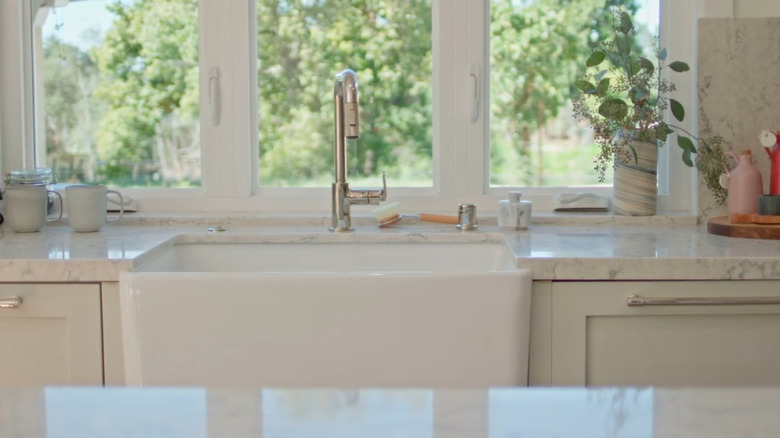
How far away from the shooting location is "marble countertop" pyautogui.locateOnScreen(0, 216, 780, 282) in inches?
79.4

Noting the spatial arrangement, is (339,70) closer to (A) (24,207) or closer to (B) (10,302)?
(A) (24,207)

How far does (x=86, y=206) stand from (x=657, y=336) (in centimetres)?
140

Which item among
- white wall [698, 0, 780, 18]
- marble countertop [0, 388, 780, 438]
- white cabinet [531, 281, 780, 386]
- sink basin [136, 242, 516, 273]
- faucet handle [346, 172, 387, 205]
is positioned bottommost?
white cabinet [531, 281, 780, 386]

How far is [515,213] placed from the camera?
253 cm

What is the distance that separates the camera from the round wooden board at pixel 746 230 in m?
2.29

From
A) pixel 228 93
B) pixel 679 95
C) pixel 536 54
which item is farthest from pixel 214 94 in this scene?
pixel 679 95

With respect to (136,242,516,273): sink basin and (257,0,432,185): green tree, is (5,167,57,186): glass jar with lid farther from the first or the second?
(257,0,432,185): green tree

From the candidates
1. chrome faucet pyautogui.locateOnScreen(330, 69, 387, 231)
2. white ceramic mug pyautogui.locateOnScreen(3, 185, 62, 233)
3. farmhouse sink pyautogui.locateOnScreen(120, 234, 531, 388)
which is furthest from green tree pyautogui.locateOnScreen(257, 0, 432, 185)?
farmhouse sink pyautogui.locateOnScreen(120, 234, 531, 388)

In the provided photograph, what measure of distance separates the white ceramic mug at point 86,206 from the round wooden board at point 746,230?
1519mm

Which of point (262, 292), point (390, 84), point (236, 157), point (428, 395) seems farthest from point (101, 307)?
point (428, 395)

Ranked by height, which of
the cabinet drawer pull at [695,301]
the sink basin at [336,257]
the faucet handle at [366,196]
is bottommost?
the cabinet drawer pull at [695,301]

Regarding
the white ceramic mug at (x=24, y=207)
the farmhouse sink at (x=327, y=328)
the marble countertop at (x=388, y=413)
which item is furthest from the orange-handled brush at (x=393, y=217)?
the marble countertop at (x=388, y=413)

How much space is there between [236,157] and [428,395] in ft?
6.72

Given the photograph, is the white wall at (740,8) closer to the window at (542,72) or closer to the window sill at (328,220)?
the window at (542,72)
